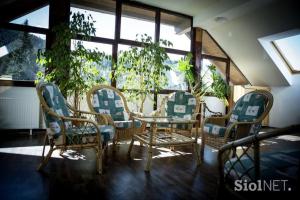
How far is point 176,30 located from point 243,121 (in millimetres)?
3734

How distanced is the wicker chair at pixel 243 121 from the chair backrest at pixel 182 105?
42 centimetres

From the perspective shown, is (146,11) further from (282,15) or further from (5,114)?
(5,114)

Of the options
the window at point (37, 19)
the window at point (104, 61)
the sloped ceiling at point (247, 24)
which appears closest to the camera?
the window at point (37, 19)

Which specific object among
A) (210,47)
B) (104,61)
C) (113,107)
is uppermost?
(210,47)

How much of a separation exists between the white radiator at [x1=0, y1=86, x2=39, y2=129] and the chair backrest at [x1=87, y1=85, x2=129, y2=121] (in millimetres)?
1787

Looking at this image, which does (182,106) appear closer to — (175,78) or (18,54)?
(175,78)

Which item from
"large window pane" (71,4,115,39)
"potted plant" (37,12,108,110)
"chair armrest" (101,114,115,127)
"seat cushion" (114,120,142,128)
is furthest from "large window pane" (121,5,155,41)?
"chair armrest" (101,114,115,127)

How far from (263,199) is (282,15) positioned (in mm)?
4929

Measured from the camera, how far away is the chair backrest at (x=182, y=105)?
11.8 ft

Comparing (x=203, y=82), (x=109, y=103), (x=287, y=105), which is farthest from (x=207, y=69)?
(x=109, y=103)

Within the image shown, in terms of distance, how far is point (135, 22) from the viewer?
208 inches

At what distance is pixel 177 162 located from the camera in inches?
114

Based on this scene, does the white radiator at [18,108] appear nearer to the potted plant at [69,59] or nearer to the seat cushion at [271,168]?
the potted plant at [69,59]

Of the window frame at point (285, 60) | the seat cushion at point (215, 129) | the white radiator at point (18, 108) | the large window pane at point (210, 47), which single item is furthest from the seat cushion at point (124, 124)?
the window frame at point (285, 60)
